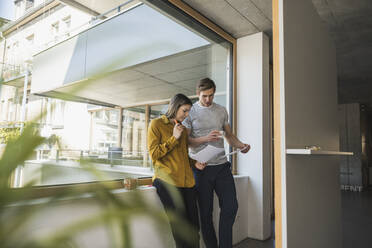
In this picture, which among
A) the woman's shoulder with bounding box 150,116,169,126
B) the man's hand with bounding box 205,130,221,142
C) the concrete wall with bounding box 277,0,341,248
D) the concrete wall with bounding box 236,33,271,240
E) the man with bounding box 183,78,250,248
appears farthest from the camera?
the concrete wall with bounding box 236,33,271,240

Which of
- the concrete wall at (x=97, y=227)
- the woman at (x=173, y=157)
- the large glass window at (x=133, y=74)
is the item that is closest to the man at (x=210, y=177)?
the woman at (x=173, y=157)

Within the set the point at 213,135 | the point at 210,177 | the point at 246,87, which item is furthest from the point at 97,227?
the point at 246,87

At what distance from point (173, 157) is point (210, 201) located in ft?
1.91

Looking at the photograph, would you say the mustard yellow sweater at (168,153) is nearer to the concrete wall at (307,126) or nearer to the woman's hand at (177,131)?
the woman's hand at (177,131)

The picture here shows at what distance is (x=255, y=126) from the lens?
3.46 metres

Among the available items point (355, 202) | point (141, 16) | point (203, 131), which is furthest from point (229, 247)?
point (355, 202)

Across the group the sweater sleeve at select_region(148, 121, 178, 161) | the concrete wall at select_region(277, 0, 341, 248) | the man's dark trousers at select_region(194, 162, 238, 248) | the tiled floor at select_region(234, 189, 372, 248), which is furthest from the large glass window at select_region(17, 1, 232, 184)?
the tiled floor at select_region(234, 189, 372, 248)

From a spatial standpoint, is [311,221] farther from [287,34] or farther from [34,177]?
[34,177]

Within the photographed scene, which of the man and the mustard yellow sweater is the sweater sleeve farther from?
the man

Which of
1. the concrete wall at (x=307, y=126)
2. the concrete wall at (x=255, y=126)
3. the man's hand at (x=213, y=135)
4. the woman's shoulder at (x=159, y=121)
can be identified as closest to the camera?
the concrete wall at (x=307, y=126)

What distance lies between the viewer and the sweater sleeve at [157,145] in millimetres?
1909

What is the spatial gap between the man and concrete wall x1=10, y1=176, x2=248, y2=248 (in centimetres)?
35

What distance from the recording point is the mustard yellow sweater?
1.93 m

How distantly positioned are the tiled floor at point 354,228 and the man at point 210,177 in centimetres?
95
